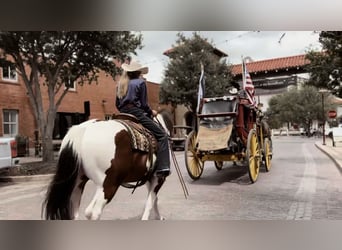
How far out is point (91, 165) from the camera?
2570mm

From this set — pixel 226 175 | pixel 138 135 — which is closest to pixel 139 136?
pixel 138 135

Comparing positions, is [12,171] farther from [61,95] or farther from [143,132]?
[143,132]

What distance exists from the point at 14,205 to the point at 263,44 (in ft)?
7.76

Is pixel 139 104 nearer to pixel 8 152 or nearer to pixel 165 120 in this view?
pixel 165 120

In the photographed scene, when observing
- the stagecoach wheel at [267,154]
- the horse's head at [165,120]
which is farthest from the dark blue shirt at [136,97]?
the stagecoach wheel at [267,154]

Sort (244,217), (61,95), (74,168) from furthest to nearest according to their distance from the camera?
(61,95) → (244,217) → (74,168)

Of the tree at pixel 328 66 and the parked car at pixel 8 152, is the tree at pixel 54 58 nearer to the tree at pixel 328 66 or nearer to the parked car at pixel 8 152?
the parked car at pixel 8 152

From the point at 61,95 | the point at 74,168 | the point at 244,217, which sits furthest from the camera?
the point at 61,95

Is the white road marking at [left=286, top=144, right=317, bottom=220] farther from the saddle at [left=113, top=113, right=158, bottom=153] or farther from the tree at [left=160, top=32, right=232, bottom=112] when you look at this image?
the saddle at [left=113, top=113, right=158, bottom=153]

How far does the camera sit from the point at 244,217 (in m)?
2.94

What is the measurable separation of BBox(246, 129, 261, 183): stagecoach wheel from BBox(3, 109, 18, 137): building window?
76.0 inches

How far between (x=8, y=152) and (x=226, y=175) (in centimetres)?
181

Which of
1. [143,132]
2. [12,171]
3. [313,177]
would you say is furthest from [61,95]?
[313,177]

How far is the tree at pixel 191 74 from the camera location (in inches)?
124
